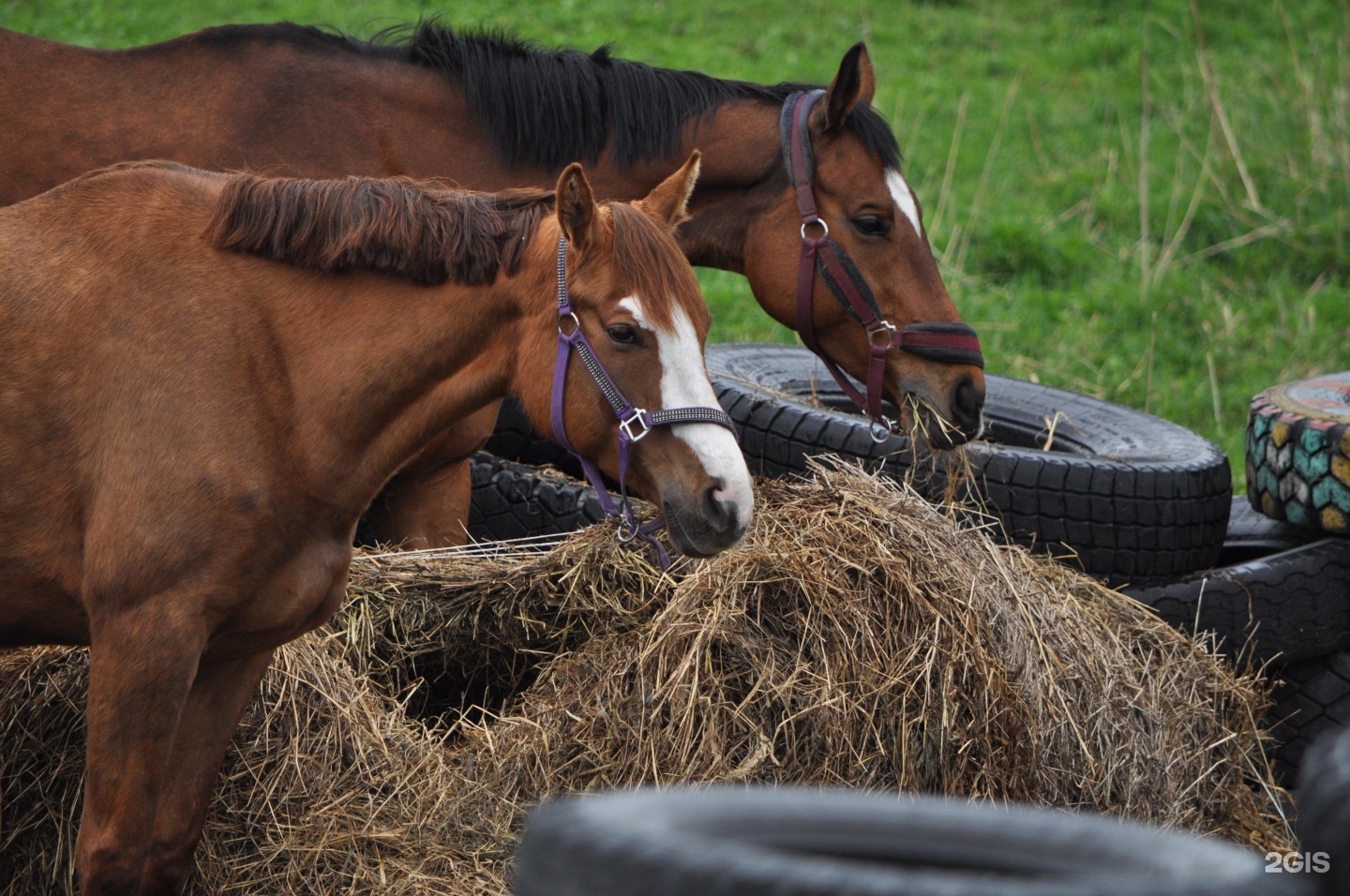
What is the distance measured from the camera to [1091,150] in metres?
10.9

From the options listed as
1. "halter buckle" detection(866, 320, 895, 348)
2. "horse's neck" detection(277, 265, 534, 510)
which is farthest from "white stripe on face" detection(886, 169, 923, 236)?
"horse's neck" detection(277, 265, 534, 510)

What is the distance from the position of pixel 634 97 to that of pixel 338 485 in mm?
2292

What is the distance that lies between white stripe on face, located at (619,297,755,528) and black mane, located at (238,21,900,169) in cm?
192

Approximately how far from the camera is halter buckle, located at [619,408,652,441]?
2.84 m

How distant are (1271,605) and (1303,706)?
1.19ft

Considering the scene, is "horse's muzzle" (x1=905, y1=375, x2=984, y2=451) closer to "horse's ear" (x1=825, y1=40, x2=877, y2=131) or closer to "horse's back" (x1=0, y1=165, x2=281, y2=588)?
"horse's ear" (x1=825, y1=40, x2=877, y2=131)

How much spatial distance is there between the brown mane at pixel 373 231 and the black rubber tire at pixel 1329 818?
1976 millimetres

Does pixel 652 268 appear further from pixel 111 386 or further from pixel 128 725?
pixel 128 725

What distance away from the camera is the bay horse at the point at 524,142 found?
4.29 metres

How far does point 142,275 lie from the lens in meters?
2.90

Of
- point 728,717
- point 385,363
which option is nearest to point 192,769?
point 385,363

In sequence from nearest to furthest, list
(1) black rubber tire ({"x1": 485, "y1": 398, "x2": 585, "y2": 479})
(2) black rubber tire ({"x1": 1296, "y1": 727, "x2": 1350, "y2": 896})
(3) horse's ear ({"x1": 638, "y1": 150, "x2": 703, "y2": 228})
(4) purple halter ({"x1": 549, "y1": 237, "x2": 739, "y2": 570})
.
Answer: (2) black rubber tire ({"x1": 1296, "y1": 727, "x2": 1350, "y2": 896}) → (4) purple halter ({"x1": 549, "y1": 237, "x2": 739, "y2": 570}) → (3) horse's ear ({"x1": 638, "y1": 150, "x2": 703, "y2": 228}) → (1) black rubber tire ({"x1": 485, "y1": 398, "x2": 585, "y2": 479})

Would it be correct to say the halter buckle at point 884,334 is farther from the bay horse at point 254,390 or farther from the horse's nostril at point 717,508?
the horse's nostril at point 717,508

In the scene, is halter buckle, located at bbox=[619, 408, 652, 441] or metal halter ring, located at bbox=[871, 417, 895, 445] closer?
halter buckle, located at bbox=[619, 408, 652, 441]
